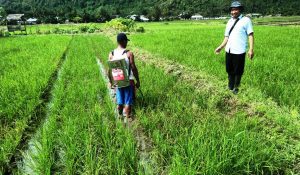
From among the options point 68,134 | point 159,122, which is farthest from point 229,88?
point 68,134

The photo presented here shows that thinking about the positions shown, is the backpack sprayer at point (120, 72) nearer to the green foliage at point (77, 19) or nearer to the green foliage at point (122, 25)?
the green foliage at point (122, 25)

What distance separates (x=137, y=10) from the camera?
96062 millimetres

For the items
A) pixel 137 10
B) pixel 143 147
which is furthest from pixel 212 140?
pixel 137 10

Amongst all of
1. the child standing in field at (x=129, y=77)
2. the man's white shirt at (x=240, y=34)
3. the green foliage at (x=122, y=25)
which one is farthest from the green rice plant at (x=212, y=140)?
the green foliage at (x=122, y=25)

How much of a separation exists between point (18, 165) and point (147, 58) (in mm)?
6367

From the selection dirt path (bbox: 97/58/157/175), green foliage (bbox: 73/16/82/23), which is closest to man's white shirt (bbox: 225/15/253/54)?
dirt path (bbox: 97/58/157/175)

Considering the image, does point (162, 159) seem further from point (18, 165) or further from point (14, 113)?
point (14, 113)

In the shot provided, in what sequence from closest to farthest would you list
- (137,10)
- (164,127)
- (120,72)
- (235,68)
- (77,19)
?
1. (164,127)
2. (120,72)
3. (235,68)
4. (77,19)
5. (137,10)

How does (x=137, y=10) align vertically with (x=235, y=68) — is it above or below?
above

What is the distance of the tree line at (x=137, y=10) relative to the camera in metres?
60.1

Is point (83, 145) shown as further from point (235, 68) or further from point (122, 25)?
point (122, 25)

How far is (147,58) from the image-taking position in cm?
878

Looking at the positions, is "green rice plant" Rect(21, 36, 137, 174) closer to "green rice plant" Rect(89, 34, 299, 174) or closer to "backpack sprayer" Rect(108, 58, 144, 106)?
"green rice plant" Rect(89, 34, 299, 174)

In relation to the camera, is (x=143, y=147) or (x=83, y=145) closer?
(x=83, y=145)
